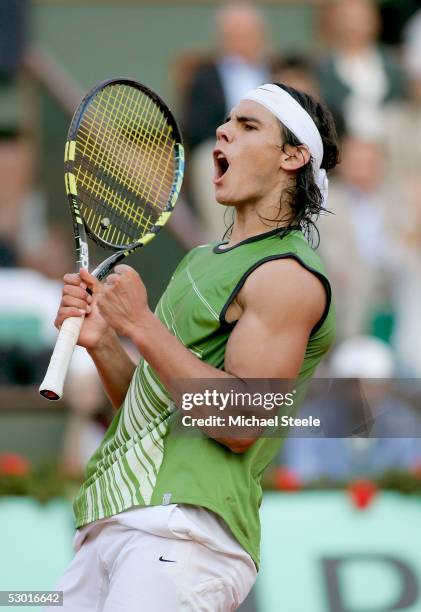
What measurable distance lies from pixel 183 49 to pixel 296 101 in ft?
23.5

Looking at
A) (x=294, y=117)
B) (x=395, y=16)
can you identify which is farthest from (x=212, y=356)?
(x=395, y=16)

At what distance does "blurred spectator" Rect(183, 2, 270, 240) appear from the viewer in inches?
350

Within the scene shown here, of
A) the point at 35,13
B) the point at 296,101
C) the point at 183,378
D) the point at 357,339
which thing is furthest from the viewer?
the point at 35,13

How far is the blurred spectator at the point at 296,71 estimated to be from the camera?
362 inches

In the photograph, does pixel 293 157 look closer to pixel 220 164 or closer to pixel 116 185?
pixel 220 164

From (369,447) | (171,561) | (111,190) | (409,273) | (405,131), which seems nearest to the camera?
(171,561)

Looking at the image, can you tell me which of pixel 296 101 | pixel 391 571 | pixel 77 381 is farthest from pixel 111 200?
pixel 77 381

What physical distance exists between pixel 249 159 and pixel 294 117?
0.19 metres

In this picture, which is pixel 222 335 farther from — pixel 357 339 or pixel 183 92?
pixel 183 92

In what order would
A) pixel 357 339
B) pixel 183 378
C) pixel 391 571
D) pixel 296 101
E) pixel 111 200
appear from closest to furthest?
pixel 183 378 < pixel 296 101 < pixel 111 200 < pixel 391 571 < pixel 357 339

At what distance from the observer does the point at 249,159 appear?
3.95 m

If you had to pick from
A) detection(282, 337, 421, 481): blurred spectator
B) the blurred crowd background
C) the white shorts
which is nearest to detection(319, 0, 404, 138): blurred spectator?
the blurred crowd background

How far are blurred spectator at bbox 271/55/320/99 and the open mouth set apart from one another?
514 cm

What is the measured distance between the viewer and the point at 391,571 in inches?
244
